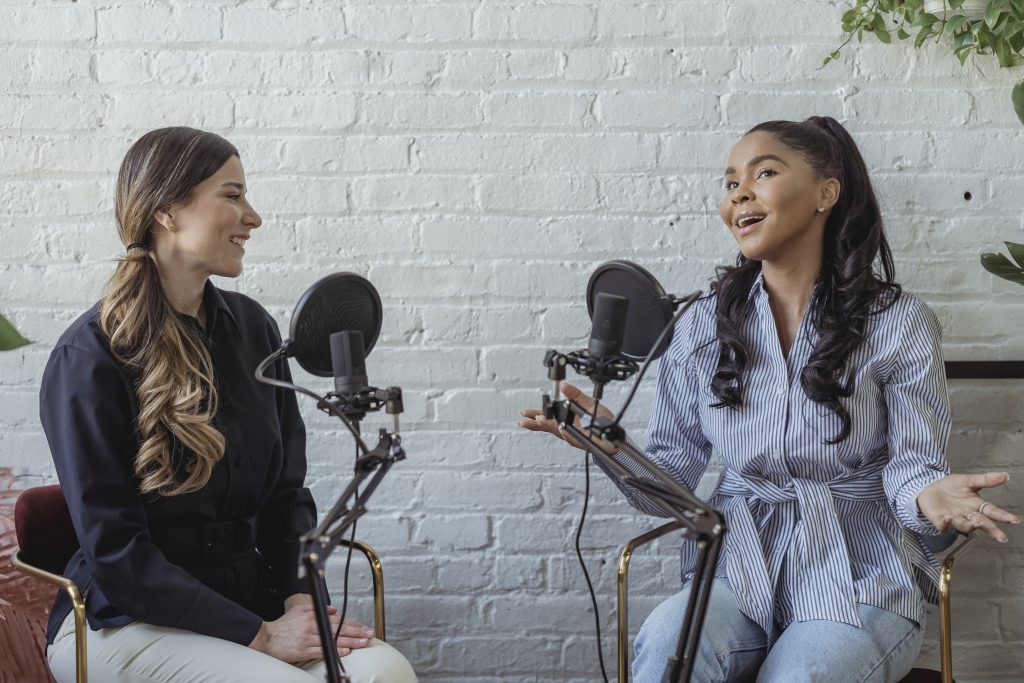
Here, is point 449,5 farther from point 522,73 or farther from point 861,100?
point 861,100

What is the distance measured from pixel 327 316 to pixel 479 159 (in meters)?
0.93

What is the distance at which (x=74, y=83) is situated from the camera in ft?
6.65

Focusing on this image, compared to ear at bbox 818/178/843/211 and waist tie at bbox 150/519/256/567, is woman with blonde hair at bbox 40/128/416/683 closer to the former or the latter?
waist tie at bbox 150/519/256/567

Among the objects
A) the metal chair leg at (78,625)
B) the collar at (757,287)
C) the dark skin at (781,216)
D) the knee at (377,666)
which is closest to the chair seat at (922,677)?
the dark skin at (781,216)

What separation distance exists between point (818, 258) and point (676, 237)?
33cm

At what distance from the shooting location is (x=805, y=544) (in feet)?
5.37

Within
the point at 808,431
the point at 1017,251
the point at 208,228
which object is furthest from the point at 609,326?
the point at 1017,251

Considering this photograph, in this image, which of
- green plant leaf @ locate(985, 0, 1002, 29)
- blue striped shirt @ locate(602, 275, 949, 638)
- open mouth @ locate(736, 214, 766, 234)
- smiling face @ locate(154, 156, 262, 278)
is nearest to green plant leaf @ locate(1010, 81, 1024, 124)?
green plant leaf @ locate(985, 0, 1002, 29)

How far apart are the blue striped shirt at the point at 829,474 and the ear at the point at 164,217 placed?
84cm

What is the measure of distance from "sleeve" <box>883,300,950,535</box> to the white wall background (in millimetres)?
377

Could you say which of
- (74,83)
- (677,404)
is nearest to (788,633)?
(677,404)

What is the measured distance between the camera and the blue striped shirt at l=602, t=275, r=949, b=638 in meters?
1.61

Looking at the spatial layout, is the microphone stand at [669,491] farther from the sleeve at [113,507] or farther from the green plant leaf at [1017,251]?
the green plant leaf at [1017,251]

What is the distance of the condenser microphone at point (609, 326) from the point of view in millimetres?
1146
